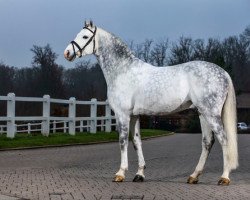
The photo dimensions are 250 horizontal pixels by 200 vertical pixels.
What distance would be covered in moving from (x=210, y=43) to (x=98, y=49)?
8287 centimetres

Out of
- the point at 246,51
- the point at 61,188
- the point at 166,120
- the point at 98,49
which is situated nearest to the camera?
the point at 61,188

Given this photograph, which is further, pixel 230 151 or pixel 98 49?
pixel 98 49

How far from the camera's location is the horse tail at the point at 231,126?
971cm

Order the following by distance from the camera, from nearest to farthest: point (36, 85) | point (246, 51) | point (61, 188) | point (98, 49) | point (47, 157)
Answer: point (61, 188) < point (98, 49) < point (47, 157) < point (36, 85) < point (246, 51)

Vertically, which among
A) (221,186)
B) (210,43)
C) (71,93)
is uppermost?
(210,43)

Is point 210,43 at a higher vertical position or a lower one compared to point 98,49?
higher

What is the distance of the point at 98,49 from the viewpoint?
10.8 m

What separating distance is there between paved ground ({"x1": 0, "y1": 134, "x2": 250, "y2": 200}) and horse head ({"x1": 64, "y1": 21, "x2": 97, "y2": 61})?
7.66ft

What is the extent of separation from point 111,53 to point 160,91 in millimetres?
1355

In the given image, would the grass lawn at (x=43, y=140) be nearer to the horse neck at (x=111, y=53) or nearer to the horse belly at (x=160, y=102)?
the horse neck at (x=111, y=53)

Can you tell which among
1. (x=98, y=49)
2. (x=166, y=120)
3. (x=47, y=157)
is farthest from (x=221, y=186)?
(x=166, y=120)

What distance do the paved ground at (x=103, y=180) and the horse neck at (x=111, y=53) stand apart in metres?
2.05

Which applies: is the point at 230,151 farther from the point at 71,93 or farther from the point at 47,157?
the point at 71,93

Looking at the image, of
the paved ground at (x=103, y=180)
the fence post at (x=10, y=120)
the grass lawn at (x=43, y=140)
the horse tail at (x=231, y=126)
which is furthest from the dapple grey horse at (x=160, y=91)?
the fence post at (x=10, y=120)
